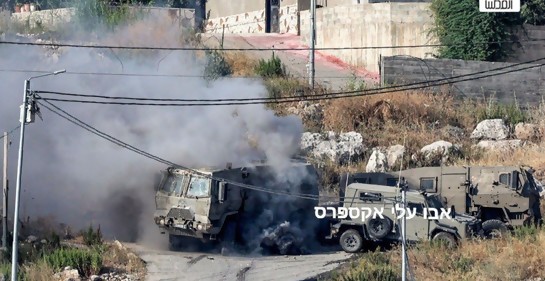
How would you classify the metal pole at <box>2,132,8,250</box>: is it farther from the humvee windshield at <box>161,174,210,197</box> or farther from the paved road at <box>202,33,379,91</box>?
the paved road at <box>202,33,379,91</box>

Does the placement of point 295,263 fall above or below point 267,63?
below

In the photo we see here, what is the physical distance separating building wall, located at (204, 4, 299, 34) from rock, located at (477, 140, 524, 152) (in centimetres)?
1514

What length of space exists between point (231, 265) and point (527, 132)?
621 inches

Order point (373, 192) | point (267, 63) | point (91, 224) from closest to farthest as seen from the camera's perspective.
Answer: point (373, 192) → point (91, 224) → point (267, 63)

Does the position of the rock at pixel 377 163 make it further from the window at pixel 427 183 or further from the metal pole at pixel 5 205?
the metal pole at pixel 5 205

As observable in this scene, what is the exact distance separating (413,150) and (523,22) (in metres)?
9.80

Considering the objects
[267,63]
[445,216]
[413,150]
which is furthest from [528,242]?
[267,63]

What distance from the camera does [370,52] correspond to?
144ft

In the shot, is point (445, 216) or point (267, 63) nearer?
point (445, 216)

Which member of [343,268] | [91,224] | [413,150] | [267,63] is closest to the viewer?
[343,268]

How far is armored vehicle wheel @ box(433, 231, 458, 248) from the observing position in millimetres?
27181

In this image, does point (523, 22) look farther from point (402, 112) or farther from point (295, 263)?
point (295, 263)

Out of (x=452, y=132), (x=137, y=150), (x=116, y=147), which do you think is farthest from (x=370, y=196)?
(x=452, y=132)

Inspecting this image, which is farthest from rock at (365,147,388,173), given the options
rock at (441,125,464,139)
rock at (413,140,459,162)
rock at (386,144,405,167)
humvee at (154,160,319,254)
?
humvee at (154,160,319,254)
